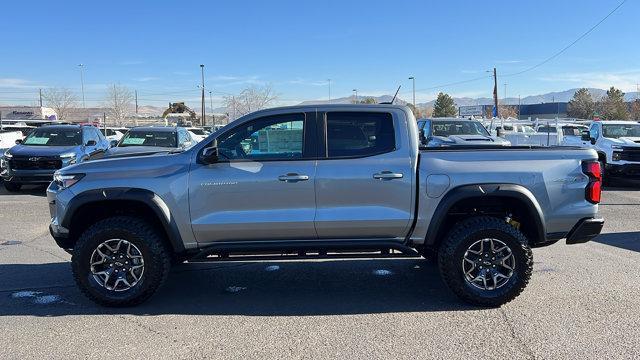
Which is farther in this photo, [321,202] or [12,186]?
[12,186]

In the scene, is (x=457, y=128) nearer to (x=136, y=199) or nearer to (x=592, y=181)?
(x=592, y=181)

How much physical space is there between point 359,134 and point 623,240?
499cm

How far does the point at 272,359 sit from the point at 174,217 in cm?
172

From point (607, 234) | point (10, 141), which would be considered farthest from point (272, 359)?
point (10, 141)

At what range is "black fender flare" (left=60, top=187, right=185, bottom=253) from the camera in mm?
4848

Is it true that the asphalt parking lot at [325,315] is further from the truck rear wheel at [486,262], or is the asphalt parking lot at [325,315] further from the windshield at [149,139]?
the windshield at [149,139]

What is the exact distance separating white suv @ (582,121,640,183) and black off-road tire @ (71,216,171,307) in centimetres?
1297

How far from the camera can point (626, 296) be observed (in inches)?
205

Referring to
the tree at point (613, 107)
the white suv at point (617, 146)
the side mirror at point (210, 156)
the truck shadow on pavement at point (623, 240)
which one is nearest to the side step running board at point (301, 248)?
the side mirror at point (210, 156)

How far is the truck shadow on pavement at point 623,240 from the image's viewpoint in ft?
24.3

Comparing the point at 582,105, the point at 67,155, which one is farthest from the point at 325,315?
the point at 582,105

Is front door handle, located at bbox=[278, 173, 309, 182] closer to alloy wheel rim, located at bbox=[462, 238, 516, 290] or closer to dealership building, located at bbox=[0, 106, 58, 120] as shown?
alloy wheel rim, located at bbox=[462, 238, 516, 290]

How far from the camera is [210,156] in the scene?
4.89m

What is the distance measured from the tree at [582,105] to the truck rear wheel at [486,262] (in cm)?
7450
